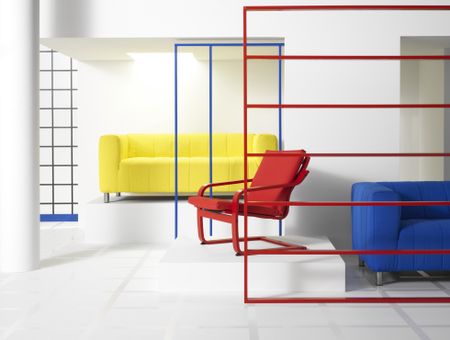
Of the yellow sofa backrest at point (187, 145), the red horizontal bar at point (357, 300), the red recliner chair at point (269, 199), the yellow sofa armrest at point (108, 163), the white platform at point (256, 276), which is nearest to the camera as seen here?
the red horizontal bar at point (357, 300)

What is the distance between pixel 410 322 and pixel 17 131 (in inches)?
132

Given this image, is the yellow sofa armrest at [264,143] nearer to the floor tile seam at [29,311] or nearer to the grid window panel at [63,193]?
the grid window panel at [63,193]

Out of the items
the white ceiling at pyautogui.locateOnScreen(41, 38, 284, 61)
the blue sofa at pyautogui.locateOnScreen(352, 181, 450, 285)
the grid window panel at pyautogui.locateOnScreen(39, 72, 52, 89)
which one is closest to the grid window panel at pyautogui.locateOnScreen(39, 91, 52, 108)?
the grid window panel at pyautogui.locateOnScreen(39, 72, 52, 89)

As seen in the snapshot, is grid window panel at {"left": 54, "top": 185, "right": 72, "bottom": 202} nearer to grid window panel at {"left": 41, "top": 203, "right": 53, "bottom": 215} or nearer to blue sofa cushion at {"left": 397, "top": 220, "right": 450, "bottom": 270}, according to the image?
grid window panel at {"left": 41, "top": 203, "right": 53, "bottom": 215}

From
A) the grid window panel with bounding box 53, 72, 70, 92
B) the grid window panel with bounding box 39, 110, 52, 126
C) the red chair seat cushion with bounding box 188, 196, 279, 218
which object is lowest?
the red chair seat cushion with bounding box 188, 196, 279, 218

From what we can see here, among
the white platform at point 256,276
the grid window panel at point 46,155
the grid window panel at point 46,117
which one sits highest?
the grid window panel at point 46,117

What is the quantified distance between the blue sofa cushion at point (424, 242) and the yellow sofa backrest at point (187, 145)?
366 centimetres

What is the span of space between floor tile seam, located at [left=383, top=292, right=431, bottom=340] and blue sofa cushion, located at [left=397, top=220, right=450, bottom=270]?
578 mm

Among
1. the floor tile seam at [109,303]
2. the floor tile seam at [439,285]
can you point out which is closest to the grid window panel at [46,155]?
the floor tile seam at [109,303]

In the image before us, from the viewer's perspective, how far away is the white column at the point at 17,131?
561cm

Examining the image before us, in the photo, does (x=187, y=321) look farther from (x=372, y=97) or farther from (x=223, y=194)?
(x=223, y=194)

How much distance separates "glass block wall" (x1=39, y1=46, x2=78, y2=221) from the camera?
31.3ft

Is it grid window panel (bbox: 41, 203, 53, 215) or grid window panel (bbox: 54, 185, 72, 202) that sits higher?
grid window panel (bbox: 54, 185, 72, 202)

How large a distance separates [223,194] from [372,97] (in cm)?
237
